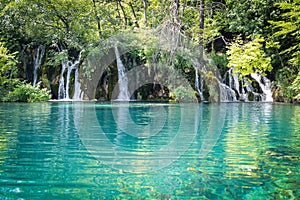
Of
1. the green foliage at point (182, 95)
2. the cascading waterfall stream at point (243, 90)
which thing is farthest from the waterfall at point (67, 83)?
the cascading waterfall stream at point (243, 90)

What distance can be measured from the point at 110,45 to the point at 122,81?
108 inches

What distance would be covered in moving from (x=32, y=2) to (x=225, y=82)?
1576 cm

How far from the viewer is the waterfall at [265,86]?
75.8ft

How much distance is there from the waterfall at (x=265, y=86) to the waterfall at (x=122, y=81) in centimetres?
899

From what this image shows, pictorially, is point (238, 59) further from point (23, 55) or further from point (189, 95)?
point (23, 55)

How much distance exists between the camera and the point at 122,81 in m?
25.7

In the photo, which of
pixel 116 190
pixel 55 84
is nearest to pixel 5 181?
pixel 116 190

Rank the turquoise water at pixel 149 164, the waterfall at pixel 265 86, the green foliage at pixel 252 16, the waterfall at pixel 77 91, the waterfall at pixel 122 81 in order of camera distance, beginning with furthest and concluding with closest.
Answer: the waterfall at pixel 122 81, the waterfall at pixel 77 91, the waterfall at pixel 265 86, the green foliage at pixel 252 16, the turquoise water at pixel 149 164

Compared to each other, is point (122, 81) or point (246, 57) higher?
point (246, 57)

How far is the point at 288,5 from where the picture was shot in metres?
17.3

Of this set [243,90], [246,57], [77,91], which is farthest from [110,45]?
[246,57]

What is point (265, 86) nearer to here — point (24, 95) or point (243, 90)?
point (243, 90)

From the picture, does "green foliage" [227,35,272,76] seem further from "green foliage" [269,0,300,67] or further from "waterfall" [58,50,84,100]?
"waterfall" [58,50,84,100]

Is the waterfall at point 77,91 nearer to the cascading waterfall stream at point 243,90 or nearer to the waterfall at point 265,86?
the cascading waterfall stream at point 243,90
